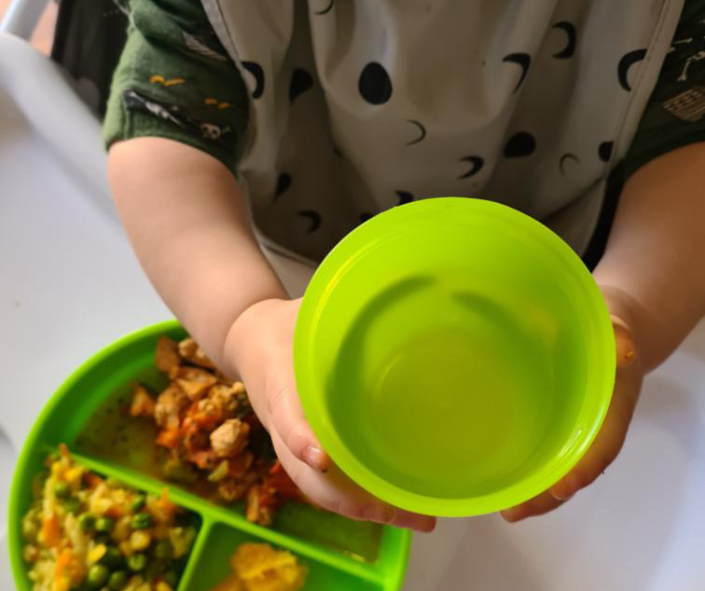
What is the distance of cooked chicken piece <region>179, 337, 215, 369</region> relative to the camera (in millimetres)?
575

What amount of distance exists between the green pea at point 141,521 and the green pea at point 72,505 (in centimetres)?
5

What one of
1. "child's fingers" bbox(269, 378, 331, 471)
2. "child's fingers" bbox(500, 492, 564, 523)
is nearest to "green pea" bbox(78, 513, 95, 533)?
"child's fingers" bbox(269, 378, 331, 471)

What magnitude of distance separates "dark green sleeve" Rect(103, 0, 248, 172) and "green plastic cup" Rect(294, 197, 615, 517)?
272mm

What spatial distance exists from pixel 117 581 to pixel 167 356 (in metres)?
0.18

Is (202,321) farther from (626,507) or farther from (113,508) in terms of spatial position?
(626,507)

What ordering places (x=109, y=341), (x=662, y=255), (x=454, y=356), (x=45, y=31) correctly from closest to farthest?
(x=454, y=356)
(x=662, y=255)
(x=109, y=341)
(x=45, y=31)

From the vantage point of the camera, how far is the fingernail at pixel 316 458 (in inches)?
12.7

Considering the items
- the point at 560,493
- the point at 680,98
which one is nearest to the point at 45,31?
the point at 680,98

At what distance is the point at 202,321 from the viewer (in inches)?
19.7

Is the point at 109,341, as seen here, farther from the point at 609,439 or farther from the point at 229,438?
the point at 609,439

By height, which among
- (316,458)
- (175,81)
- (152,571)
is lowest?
(152,571)

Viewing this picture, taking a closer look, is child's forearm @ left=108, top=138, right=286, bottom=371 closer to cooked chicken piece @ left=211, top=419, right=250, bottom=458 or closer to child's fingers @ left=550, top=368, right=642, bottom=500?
cooked chicken piece @ left=211, top=419, right=250, bottom=458

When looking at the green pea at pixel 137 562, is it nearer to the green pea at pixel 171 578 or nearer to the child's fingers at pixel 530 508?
the green pea at pixel 171 578

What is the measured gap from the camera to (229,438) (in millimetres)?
554
